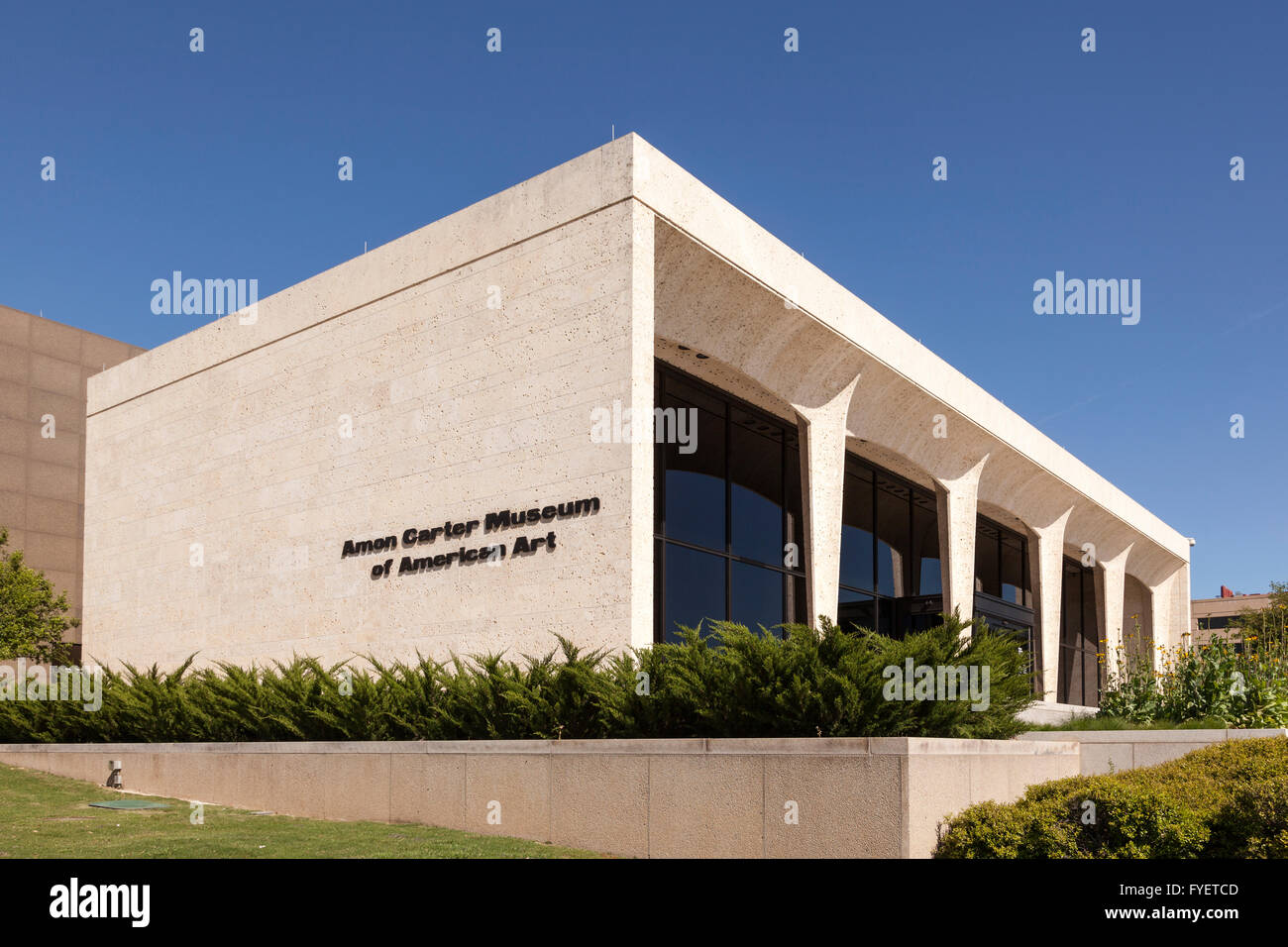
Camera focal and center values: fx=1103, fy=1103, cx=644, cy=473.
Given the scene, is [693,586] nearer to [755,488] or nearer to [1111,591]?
[755,488]

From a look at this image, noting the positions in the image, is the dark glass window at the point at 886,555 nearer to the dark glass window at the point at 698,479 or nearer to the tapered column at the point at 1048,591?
the tapered column at the point at 1048,591

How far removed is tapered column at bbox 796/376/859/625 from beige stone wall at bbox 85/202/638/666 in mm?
5924

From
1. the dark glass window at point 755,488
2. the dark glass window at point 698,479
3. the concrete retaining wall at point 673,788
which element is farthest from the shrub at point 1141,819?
the dark glass window at point 755,488

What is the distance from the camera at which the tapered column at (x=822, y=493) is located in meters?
20.2

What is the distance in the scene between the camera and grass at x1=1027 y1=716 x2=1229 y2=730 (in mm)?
17375

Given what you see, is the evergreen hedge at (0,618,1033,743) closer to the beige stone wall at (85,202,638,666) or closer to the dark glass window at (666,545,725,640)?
the beige stone wall at (85,202,638,666)

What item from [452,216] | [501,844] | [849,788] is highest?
[452,216]

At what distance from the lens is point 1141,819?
9406mm

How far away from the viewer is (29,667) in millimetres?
29938

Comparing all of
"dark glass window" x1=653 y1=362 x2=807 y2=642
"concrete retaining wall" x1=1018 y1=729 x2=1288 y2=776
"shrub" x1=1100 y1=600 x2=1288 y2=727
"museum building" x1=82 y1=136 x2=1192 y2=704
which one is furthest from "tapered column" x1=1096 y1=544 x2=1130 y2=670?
"concrete retaining wall" x1=1018 y1=729 x2=1288 y2=776
